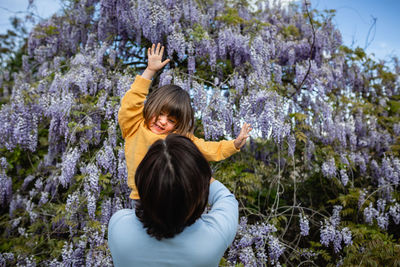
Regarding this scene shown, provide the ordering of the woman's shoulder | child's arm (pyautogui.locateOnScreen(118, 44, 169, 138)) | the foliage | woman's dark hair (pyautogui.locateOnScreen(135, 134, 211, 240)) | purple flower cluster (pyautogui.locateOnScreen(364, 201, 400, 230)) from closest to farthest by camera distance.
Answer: woman's dark hair (pyautogui.locateOnScreen(135, 134, 211, 240)) < the woman's shoulder < child's arm (pyautogui.locateOnScreen(118, 44, 169, 138)) < the foliage < purple flower cluster (pyautogui.locateOnScreen(364, 201, 400, 230))

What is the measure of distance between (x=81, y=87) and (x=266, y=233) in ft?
9.35

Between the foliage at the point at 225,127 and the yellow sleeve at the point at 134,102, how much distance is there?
1.40 m

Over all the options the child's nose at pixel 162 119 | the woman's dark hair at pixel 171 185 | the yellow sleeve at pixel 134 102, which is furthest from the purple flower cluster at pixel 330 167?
the woman's dark hair at pixel 171 185

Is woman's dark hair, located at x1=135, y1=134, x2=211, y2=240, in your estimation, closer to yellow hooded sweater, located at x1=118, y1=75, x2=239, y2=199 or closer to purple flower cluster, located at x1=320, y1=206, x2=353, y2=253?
yellow hooded sweater, located at x1=118, y1=75, x2=239, y2=199

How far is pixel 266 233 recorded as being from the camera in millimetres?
2859

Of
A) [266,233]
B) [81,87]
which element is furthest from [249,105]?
[81,87]

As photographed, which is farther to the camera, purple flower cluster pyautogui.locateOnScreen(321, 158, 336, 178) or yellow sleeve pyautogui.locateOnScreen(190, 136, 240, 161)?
purple flower cluster pyautogui.locateOnScreen(321, 158, 336, 178)

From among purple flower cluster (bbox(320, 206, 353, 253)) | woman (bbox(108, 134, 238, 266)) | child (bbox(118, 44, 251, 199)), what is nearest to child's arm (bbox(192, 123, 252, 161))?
child (bbox(118, 44, 251, 199))

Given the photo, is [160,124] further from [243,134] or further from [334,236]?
[334,236]

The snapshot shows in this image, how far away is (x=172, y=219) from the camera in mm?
925

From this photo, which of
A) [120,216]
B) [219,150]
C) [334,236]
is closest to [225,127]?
[219,150]

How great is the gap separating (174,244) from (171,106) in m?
0.83

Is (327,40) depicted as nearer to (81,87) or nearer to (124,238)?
(81,87)

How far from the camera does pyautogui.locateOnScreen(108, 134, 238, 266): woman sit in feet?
2.99
